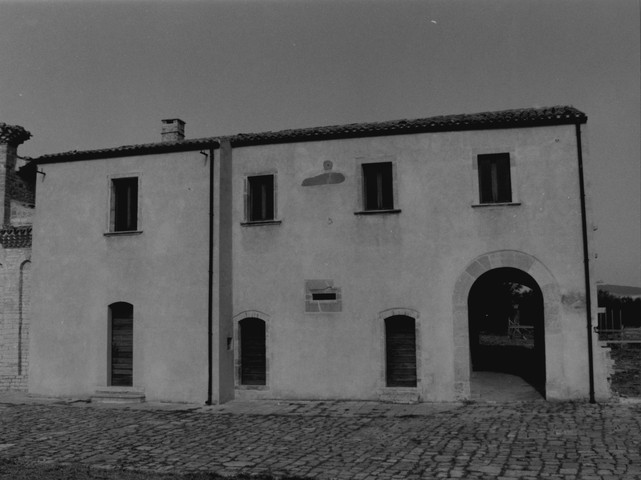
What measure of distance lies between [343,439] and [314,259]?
18.9 feet

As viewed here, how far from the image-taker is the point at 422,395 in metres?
15.0

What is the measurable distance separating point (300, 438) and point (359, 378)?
4.19 m

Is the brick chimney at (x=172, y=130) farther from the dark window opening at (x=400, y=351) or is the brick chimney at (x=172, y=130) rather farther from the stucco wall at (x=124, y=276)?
the dark window opening at (x=400, y=351)

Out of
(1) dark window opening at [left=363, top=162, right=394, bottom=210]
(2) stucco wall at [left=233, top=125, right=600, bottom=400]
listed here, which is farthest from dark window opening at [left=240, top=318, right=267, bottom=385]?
(1) dark window opening at [left=363, top=162, right=394, bottom=210]

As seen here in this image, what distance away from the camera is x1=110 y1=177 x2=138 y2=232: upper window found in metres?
17.3

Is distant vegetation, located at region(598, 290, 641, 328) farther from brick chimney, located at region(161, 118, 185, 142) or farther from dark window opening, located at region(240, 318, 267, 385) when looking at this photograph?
brick chimney, located at region(161, 118, 185, 142)

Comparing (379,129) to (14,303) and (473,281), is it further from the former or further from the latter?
(14,303)

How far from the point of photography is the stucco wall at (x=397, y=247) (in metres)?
14.8

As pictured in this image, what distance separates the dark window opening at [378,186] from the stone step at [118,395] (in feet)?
25.7

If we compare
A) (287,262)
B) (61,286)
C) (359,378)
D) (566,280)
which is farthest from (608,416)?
(61,286)

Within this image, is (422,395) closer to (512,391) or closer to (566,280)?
(512,391)

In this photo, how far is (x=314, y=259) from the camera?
52.5ft

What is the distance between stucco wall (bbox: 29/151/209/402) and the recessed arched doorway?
7.92 m

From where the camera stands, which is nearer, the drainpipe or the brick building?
the drainpipe
